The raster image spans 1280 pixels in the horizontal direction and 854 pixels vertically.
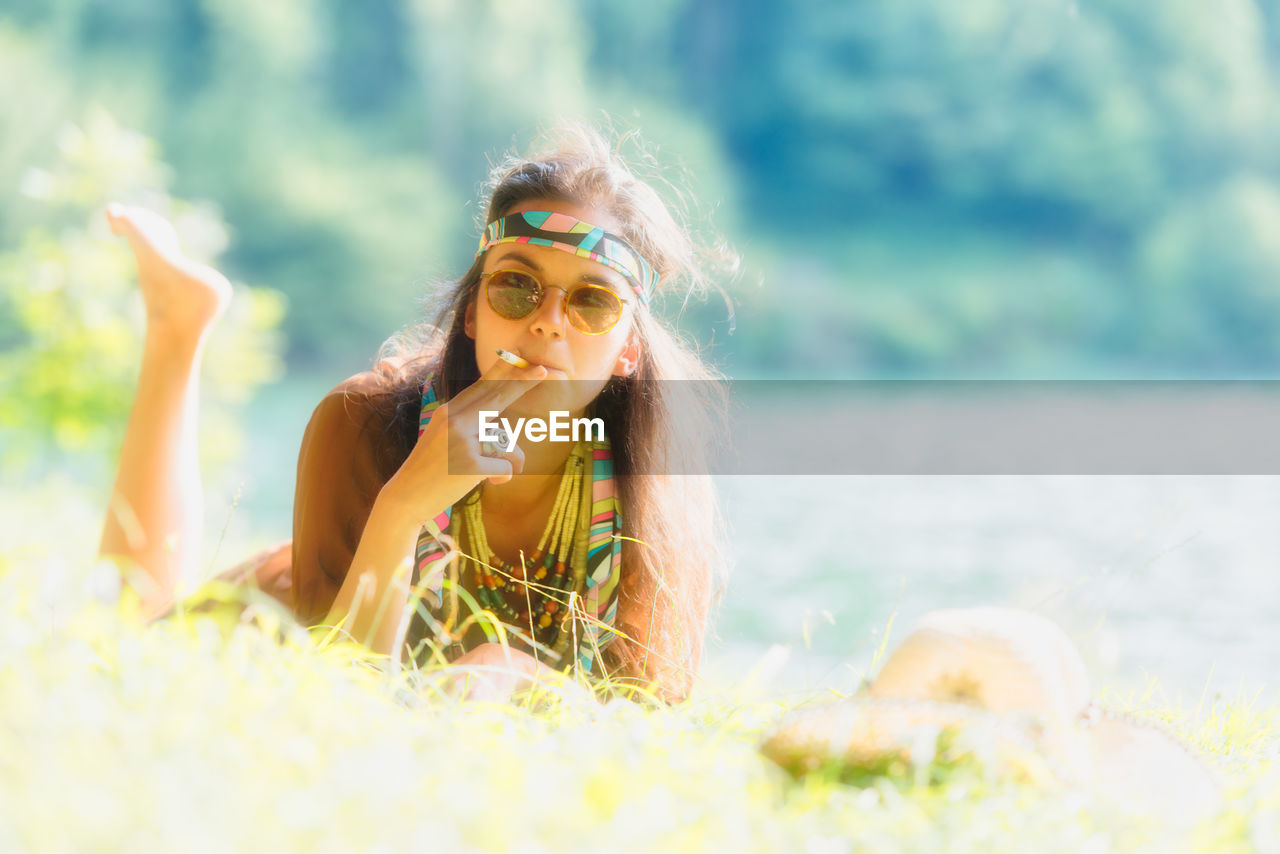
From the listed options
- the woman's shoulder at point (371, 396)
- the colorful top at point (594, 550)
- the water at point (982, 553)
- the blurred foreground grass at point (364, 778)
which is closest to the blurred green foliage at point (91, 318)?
the water at point (982, 553)

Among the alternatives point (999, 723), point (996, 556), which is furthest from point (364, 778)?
point (996, 556)

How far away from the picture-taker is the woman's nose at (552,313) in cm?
181

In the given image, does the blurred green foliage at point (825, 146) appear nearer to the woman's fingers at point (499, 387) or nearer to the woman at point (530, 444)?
the woman at point (530, 444)

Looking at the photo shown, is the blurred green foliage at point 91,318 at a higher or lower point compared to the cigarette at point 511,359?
higher

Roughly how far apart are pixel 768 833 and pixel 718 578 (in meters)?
1.33

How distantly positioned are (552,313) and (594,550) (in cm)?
49

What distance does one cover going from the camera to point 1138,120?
1723cm

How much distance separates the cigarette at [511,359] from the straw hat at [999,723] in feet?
2.63

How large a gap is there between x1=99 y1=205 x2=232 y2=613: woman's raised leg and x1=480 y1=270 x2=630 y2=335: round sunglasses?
0.76 metres

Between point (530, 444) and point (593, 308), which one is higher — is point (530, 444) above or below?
below

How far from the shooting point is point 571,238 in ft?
→ 6.11

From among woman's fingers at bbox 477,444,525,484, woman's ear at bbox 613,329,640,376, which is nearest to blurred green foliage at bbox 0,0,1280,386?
woman's ear at bbox 613,329,640,376

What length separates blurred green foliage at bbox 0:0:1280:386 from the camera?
16.3m

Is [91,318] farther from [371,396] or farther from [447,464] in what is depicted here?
[447,464]
